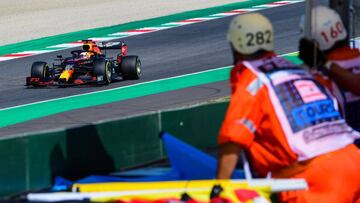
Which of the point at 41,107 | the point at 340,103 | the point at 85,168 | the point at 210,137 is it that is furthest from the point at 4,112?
the point at 340,103

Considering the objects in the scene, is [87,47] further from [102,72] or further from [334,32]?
[334,32]

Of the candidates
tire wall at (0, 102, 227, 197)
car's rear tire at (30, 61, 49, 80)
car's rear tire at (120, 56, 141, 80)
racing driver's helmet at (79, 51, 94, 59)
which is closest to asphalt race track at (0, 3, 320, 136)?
car's rear tire at (120, 56, 141, 80)

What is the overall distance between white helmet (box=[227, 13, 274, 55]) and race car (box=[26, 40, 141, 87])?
44.9ft

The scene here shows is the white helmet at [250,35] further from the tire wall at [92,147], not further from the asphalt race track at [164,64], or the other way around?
the asphalt race track at [164,64]

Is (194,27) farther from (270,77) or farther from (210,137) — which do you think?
(270,77)

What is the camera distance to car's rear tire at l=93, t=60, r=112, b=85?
19.0m

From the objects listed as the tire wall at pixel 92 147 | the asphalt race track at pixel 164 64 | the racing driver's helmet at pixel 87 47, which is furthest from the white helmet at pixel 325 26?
the racing driver's helmet at pixel 87 47

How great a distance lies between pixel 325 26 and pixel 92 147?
1.94 meters

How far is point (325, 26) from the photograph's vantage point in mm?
6043

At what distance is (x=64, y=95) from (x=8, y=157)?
12.0m

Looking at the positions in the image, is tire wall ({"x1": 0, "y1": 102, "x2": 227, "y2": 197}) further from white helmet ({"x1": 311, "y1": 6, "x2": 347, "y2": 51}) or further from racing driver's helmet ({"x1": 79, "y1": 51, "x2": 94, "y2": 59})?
racing driver's helmet ({"x1": 79, "y1": 51, "x2": 94, "y2": 59})

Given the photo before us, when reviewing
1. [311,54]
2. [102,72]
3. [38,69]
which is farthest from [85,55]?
[311,54]

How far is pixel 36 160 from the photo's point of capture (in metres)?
6.79

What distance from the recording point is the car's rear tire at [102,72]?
19.0 m
